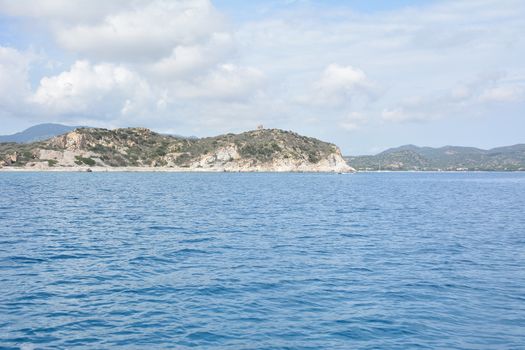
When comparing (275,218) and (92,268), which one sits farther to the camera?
(275,218)

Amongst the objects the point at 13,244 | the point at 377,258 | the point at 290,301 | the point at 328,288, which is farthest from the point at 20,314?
the point at 377,258

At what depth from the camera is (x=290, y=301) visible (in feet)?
66.4

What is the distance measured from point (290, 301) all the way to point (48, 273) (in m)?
14.1

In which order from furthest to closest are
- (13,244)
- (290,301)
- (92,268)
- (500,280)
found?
1. (13,244)
2. (92,268)
3. (500,280)
4. (290,301)

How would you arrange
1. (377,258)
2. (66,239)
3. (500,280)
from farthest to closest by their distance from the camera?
(66,239) < (377,258) < (500,280)

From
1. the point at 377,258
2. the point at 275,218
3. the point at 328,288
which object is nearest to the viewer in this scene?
the point at 328,288

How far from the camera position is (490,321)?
18125 mm

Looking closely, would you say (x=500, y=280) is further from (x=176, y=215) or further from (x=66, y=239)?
(x=176, y=215)

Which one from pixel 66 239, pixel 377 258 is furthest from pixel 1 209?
pixel 377 258

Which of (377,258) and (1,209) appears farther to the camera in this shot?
(1,209)

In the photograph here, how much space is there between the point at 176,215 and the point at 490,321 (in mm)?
41172

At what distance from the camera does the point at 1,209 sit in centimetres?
5638

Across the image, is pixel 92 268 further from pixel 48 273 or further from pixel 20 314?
pixel 20 314

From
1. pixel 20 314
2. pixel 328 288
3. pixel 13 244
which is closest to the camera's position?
pixel 20 314
